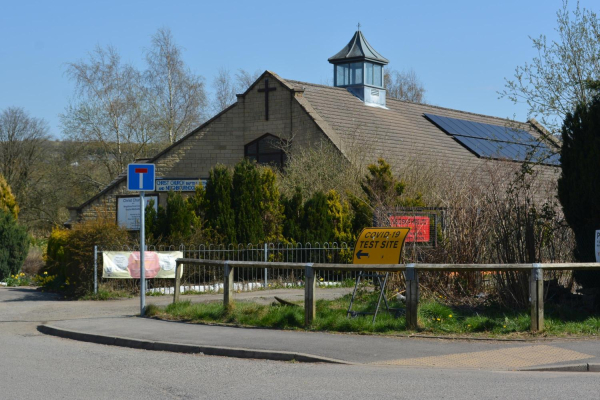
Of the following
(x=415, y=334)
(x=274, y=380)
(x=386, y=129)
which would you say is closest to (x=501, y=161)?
(x=415, y=334)

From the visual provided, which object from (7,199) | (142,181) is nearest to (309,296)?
(142,181)

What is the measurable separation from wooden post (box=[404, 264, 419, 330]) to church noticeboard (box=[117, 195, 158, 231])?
A: 12055 millimetres

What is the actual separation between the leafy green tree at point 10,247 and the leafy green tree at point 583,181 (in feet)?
61.3

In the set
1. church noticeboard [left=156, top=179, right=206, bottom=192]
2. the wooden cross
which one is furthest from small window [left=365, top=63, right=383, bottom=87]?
church noticeboard [left=156, top=179, right=206, bottom=192]

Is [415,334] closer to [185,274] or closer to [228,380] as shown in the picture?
[228,380]

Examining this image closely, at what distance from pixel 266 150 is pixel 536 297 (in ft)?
79.2

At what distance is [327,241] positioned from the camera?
22.0 m

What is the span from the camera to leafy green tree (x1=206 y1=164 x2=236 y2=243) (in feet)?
68.7

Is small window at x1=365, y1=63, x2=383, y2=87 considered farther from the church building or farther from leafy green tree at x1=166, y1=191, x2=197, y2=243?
leafy green tree at x1=166, y1=191, x2=197, y2=243

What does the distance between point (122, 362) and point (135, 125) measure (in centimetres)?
3972

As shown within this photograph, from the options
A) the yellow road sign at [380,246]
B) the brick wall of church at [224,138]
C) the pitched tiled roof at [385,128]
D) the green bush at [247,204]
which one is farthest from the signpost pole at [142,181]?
the brick wall of church at [224,138]

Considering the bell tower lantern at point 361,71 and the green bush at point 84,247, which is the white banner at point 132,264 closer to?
the green bush at point 84,247

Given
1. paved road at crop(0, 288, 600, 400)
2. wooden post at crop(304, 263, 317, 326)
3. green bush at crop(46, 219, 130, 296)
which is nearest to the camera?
paved road at crop(0, 288, 600, 400)

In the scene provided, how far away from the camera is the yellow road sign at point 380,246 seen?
1304 cm
